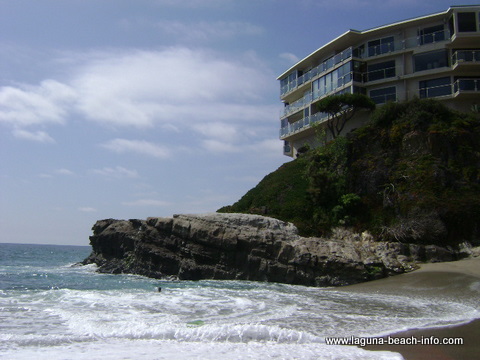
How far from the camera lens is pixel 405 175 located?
26531 millimetres

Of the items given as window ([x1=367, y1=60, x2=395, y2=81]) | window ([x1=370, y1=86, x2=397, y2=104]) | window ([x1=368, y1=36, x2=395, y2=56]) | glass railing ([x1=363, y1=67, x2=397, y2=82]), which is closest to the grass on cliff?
window ([x1=370, y1=86, x2=397, y2=104])

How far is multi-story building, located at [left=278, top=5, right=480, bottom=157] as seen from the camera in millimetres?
33438

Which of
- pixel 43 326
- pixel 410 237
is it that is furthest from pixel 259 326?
pixel 410 237

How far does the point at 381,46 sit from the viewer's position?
3681 centimetres

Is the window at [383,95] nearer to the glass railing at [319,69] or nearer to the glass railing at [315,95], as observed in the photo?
the glass railing at [315,95]

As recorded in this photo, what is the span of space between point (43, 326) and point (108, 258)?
69.1ft

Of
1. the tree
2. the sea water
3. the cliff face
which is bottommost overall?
the sea water

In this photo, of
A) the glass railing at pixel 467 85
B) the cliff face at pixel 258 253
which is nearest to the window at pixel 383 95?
the glass railing at pixel 467 85

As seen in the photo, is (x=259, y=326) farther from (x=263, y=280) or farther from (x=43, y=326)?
(x=263, y=280)

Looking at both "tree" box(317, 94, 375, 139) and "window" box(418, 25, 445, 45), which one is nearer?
"tree" box(317, 94, 375, 139)

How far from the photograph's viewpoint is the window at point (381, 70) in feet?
120

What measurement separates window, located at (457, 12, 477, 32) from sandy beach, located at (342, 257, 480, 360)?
21.5m

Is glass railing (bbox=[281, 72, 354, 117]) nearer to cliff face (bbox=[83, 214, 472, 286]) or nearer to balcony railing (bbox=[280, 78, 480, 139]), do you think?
balcony railing (bbox=[280, 78, 480, 139])

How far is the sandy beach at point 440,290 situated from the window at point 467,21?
21.5m
